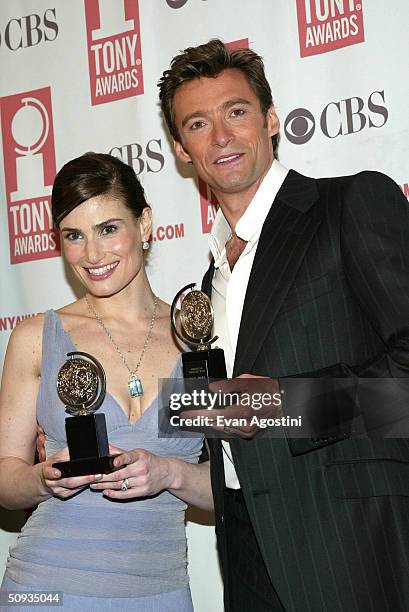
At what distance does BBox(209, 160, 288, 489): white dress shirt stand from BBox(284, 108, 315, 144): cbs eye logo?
590mm

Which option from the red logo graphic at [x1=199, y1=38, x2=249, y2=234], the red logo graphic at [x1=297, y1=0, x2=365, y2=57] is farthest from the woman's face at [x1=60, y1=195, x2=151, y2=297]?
the red logo graphic at [x1=297, y1=0, x2=365, y2=57]

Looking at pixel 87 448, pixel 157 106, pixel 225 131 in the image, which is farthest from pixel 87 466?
pixel 157 106

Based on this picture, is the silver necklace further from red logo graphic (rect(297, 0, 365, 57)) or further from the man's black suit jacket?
red logo graphic (rect(297, 0, 365, 57))

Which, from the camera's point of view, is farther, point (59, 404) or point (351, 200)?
point (59, 404)

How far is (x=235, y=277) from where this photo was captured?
229 centimetres

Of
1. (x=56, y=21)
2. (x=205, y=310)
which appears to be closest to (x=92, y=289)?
(x=205, y=310)

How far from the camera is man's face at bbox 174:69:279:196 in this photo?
238cm

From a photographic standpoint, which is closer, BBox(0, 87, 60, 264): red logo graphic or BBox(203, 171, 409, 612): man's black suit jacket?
BBox(203, 171, 409, 612): man's black suit jacket

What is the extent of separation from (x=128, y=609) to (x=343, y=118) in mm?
1635

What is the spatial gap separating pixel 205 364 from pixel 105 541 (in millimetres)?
554

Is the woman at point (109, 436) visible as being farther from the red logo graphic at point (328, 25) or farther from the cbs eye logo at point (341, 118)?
the red logo graphic at point (328, 25)

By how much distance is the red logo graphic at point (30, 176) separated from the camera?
3473 mm

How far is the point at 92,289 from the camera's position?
248 cm

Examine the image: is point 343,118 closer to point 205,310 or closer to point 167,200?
point 167,200
